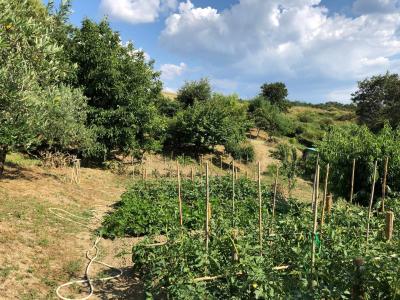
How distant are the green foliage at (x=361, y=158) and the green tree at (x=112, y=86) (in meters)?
9.58

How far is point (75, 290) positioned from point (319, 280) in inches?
147

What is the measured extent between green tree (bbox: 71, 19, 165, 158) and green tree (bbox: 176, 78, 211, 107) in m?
12.1

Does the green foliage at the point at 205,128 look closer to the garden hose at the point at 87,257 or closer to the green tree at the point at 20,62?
the garden hose at the point at 87,257

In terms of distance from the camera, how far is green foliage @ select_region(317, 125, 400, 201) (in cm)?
987

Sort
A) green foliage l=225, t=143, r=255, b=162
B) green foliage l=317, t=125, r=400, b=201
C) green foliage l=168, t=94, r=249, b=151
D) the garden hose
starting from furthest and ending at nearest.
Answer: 1. green foliage l=225, t=143, r=255, b=162
2. green foliage l=168, t=94, r=249, b=151
3. green foliage l=317, t=125, r=400, b=201
4. the garden hose

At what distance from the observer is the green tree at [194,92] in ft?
102

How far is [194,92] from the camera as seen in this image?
31.0 meters

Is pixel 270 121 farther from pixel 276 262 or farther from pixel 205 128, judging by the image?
pixel 276 262

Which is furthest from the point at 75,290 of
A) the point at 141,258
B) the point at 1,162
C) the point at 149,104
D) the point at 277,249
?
the point at 149,104

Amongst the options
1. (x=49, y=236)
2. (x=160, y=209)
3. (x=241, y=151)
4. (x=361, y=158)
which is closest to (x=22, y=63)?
(x=49, y=236)

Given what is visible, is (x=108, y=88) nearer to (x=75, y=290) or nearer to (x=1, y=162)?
(x=1, y=162)

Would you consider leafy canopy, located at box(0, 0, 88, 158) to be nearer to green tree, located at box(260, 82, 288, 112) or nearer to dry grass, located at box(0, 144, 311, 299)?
dry grass, located at box(0, 144, 311, 299)

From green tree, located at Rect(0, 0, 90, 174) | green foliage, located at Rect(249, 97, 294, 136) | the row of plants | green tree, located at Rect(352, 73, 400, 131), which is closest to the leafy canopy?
green tree, located at Rect(0, 0, 90, 174)

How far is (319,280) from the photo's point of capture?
449 cm
